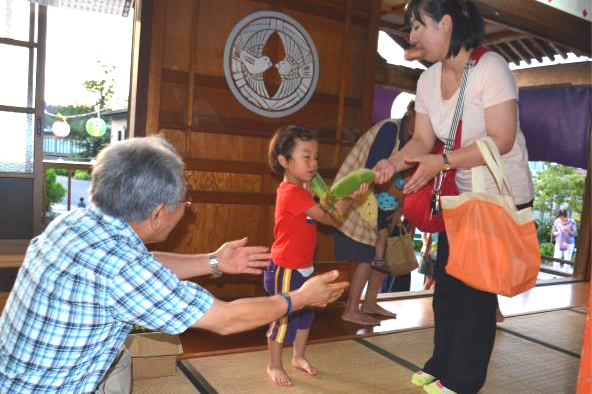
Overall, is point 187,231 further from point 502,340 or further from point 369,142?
point 502,340

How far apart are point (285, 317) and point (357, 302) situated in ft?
3.70

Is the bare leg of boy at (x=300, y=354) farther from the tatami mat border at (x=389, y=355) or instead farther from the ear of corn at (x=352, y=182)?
the ear of corn at (x=352, y=182)

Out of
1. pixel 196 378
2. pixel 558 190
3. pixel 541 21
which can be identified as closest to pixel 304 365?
pixel 196 378

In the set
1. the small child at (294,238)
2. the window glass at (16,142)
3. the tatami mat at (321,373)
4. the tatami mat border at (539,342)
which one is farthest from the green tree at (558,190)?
the window glass at (16,142)

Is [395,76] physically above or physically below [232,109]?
above

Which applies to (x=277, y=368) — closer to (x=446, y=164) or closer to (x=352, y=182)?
(x=352, y=182)

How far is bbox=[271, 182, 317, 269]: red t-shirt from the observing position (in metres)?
2.28

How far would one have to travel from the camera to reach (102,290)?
1069mm

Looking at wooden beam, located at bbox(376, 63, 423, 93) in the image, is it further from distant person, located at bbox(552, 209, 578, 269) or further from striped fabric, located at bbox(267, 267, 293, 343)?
distant person, located at bbox(552, 209, 578, 269)

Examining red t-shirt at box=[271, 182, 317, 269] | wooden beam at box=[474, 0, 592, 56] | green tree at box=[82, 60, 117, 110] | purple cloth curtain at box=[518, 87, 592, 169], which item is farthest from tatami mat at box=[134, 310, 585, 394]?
green tree at box=[82, 60, 117, 110]

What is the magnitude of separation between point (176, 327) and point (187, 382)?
1.18 meters

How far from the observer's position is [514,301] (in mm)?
4148

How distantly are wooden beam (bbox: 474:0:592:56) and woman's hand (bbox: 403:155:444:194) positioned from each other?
265 centimetres

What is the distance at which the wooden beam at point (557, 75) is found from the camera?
530cm
